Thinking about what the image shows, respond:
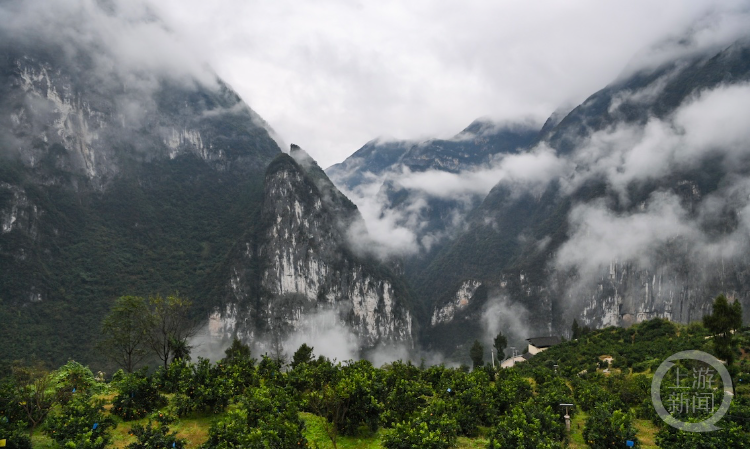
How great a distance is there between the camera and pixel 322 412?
1784 centimetres

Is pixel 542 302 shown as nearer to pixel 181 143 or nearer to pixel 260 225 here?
pixel 260 225

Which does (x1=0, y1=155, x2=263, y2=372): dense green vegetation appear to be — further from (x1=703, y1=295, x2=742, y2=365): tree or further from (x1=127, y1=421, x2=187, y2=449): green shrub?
(x1=703, y1=295, x2=742, y2=365): tree

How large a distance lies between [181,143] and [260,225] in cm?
5832

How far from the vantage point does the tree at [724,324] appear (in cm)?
2441

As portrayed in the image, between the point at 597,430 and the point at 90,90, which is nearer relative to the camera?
the point at 597,430

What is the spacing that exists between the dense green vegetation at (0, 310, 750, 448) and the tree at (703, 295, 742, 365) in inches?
8.2

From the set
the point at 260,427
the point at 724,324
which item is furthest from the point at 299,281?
the point at 260,427

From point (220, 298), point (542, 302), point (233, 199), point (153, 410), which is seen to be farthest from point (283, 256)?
point (153, 410)

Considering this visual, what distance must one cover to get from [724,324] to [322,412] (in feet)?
77.6

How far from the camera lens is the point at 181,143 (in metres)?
188

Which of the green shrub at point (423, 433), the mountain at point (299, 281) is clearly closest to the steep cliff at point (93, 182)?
the mountain at point (299, 281)

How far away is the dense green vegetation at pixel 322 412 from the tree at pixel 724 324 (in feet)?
0.69

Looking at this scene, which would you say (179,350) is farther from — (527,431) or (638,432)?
(638,432)

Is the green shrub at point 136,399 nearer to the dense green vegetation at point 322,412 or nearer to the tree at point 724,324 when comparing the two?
the dense green vegetation at point 322,412
